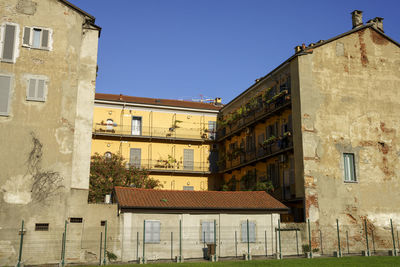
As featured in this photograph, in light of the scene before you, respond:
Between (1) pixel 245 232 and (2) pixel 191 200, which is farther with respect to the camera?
(2) pixel 191 200

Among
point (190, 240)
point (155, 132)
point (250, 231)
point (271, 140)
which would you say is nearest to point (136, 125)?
point (155, 132)

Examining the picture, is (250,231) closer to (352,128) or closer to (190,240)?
(190,240)

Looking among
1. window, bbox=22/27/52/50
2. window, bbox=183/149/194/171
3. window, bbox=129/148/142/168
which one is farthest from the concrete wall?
window, bbox=183/149/194/171

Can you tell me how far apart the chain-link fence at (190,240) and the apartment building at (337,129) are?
1070mm

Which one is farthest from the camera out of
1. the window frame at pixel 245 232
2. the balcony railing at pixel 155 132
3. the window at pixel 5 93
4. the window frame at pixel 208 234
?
the balcony railing at pixel 155 132

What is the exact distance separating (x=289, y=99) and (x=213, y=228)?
440 inches

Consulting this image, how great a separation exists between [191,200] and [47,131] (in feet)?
30.7

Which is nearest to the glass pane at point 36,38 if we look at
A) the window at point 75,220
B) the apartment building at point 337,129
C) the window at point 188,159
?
the window at point 75,220

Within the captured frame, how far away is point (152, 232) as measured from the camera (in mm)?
24984

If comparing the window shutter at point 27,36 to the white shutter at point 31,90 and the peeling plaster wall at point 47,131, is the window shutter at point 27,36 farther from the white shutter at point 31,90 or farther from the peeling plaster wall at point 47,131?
the white shutter at point 31,90

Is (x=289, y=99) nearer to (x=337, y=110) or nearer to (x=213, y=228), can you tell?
(x=337, y=110)

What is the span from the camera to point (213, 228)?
26.3 m

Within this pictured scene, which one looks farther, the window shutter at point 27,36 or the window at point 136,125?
the window at point 136,125

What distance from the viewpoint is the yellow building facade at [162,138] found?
42.3 meters
